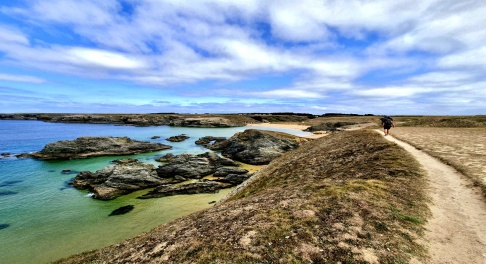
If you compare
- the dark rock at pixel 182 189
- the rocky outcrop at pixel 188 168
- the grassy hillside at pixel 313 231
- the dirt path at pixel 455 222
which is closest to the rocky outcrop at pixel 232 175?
the rocky outcrop at pixel 188 168

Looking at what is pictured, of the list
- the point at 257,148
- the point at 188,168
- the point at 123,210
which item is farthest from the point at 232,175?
the point at 257,148

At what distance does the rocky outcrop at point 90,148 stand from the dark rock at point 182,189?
35.5 m

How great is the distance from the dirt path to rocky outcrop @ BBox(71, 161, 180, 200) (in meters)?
31.9

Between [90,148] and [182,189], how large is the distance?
41.9 m

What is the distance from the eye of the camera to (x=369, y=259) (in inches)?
305

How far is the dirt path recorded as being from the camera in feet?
26.6

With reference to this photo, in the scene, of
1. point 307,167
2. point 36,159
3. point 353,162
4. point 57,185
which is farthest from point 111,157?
point 353,162

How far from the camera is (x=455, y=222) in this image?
10070 mm

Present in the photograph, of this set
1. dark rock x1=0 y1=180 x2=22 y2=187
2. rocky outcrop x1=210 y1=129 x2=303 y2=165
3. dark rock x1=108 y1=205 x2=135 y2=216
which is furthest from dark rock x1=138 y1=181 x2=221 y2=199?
dark rock x1=0 y1=180 x2=22 y2=187

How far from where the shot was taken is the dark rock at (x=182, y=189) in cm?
3108

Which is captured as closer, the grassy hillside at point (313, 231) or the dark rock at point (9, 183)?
the grassy hillside at point (313, 231)

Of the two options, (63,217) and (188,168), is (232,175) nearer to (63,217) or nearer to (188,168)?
(188,168)

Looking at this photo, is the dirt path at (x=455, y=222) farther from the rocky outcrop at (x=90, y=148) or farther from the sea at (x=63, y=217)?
the rocky outcrop at (x=90, y=148)

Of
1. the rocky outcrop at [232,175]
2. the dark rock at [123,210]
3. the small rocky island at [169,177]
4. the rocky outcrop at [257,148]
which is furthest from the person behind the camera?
the rocky outcrop at [257,148]
